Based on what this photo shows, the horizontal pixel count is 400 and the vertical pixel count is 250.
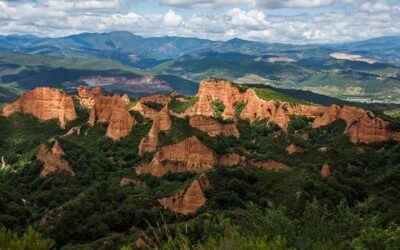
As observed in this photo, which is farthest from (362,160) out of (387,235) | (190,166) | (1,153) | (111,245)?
(1,153)

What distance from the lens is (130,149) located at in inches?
4857

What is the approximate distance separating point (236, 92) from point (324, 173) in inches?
3062

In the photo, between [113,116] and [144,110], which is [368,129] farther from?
[113,116]

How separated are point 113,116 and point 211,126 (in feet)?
71.6

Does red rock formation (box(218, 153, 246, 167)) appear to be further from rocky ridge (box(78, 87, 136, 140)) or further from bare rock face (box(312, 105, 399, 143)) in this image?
rocky ridge (box(78, 87, 136, 140))

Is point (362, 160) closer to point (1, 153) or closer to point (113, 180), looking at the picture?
point (113, 180)

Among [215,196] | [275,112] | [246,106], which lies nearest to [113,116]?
[246,106]

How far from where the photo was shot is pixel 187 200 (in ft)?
253

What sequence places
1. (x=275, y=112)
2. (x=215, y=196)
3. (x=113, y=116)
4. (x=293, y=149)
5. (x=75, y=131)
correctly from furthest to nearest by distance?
1. (x=275, y=112)
2. (x=75, y=131)
3. (x=113, y=116)
4. (x=293, y=149)
5. (x=215, y=196)

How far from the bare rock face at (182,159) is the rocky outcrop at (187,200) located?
23.8m

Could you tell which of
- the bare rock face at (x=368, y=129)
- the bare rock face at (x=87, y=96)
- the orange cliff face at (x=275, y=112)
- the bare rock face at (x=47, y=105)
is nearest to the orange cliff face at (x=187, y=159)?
the orange cliff face at (x=275, y=112)

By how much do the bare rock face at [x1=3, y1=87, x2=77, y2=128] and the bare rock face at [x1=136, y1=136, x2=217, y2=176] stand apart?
4921 cm

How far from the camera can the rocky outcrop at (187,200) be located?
76.8 meters

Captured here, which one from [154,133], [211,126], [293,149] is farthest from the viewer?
[211,126]
